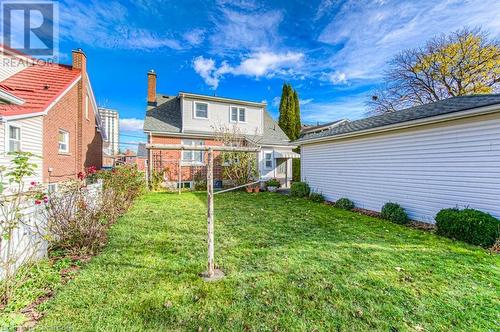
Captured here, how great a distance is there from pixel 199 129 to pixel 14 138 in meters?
9.64

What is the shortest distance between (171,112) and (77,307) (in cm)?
1629

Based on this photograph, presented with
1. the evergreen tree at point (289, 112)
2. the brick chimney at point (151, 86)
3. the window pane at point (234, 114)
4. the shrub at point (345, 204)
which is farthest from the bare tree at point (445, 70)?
the brick chimney at point (151, 86)

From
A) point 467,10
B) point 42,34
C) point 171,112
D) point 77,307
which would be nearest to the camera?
point 77,307

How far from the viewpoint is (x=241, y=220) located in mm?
6938

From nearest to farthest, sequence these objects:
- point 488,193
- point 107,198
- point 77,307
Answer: point 77,307 → point 488,193 → point 107,198

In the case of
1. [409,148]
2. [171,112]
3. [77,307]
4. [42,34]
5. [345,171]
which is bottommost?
[77,307]

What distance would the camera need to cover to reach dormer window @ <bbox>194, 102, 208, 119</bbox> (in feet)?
53.2

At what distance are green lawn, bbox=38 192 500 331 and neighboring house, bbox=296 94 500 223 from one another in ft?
5.26

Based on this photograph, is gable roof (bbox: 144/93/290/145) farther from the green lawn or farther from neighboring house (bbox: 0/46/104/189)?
the green lawn

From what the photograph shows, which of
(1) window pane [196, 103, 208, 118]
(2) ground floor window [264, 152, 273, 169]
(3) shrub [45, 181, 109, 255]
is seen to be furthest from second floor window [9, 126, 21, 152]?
(2) ground floor window [264, 152, 273, 169]

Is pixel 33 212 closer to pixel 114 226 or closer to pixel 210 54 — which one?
pixel 114 226

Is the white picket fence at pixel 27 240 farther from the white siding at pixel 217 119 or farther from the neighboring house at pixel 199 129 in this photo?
the white siding at pixel 217 119

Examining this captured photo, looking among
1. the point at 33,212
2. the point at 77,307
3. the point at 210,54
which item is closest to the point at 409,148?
the point at 77,307

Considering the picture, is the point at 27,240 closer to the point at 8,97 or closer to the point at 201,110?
the point at 8,97
